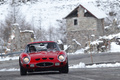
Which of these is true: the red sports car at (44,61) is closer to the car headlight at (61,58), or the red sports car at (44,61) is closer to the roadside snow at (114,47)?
the car headlight at (61,58)

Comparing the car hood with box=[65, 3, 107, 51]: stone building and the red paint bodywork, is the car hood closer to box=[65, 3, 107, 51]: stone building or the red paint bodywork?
the red paint bodywork

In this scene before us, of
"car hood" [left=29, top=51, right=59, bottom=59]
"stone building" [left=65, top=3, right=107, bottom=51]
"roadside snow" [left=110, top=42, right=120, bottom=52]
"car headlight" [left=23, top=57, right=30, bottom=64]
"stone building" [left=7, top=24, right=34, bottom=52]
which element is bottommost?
"roadside snow" [left=110, top=42, right=120, bottom=52]

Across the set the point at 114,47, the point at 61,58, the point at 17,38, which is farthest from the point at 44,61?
the point at 114,47

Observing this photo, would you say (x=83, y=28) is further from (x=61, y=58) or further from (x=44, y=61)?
(x=44, y=61)

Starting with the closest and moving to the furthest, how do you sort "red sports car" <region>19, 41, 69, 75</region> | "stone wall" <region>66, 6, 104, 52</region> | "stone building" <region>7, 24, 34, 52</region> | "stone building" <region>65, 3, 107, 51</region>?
"red sports car" <region>19, 41, 69, 75</region>
"stone building" <region>7, 24, 34, 52</region>
"stone building" <region>65, 3, 107, 51</region>
"stone wall" <region>66, 6, 104, 52</region>

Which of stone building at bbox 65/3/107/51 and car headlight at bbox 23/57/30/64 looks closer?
car headlight at bbox 23/57/30/64

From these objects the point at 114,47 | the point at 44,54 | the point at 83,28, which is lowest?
the point at 114,47

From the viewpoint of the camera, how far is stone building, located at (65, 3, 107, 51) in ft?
220

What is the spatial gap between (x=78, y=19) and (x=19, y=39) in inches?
871

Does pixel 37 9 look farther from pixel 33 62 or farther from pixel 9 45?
pixel 33 62

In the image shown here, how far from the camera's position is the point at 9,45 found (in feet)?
156

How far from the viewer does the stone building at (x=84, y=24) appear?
220 ft

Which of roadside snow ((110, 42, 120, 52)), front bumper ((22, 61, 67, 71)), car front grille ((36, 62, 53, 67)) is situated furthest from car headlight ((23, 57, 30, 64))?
roadside snow ((110, 42, 120, 52))

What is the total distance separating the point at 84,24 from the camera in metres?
68.4
